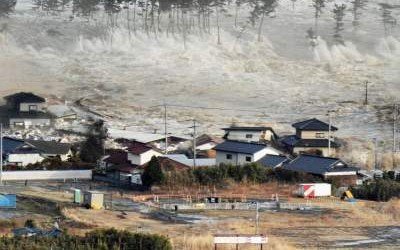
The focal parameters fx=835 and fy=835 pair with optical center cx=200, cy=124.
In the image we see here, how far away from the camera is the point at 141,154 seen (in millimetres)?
25141

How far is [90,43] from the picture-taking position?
51.5 meters

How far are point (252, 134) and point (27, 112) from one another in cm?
1019

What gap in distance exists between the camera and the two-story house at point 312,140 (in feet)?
94.6

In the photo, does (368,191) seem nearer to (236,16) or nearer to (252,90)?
(252,90)

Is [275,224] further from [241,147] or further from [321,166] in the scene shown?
[241,147]

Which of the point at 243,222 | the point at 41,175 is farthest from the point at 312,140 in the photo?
the point at 243,222

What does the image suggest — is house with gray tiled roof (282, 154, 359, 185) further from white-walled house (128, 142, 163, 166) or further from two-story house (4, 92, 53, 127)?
two-story house (4, 92, 53, 127)

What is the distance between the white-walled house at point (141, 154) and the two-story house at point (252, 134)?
5426 millimetres

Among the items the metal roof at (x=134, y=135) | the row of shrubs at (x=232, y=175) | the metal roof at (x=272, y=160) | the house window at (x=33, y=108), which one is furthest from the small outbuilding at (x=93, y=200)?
the house window at (x=33, y=108)

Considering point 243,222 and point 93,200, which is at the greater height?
point 93,200

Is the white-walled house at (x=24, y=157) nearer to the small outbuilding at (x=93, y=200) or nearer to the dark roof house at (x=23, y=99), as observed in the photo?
the small outbuilding at (x=93, y=200)

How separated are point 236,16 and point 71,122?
24522 mm

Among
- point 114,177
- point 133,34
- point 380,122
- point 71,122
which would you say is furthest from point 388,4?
point 114,177

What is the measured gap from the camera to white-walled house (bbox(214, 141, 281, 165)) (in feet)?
83.8
